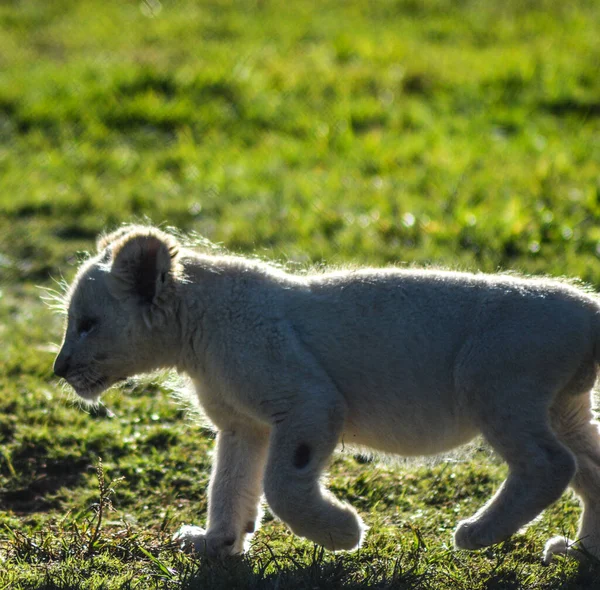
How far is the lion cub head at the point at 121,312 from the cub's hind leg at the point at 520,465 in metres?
1.52

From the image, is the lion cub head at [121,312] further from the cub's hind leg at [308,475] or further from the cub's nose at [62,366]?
the cub's hind leg at [308,475]

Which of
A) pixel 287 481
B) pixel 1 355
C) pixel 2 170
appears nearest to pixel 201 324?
pixel 287 481

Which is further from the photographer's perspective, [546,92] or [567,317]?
[546,92]

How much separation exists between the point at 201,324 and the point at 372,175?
618cm

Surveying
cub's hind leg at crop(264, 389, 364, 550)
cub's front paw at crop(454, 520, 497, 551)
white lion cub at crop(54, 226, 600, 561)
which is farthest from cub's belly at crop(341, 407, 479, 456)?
cub's front paw at crop(454, 520, 497, 551)

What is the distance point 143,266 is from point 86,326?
0.41 meters

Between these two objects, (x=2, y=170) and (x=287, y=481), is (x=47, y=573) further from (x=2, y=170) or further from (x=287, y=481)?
(x=2, y=170)

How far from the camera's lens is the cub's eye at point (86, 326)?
16.4ft

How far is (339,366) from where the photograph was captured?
4.66 m

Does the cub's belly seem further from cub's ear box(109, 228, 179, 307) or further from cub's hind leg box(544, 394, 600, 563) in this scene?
cub's ear box(109, 228, 179, 307)

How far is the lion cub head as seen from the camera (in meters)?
4.86

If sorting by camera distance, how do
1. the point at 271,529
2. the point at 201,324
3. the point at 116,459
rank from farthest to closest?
the point at 116,459 → the point at 271,529 → the point at 201,324

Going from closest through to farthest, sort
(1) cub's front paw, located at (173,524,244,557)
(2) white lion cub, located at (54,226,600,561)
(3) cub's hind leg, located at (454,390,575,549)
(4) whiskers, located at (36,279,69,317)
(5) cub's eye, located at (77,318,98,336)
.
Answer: (3) cub's hind leg, located at (454,390,575,549), (2) white lion cub, located at (54,226,600,561), (1) cub's front paw, located at (173,524,244,557), (5) cub's eye, located at (77,318,98,336), (4) whiskers, located at (36,279,69,317)

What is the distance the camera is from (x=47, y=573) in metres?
4.50
